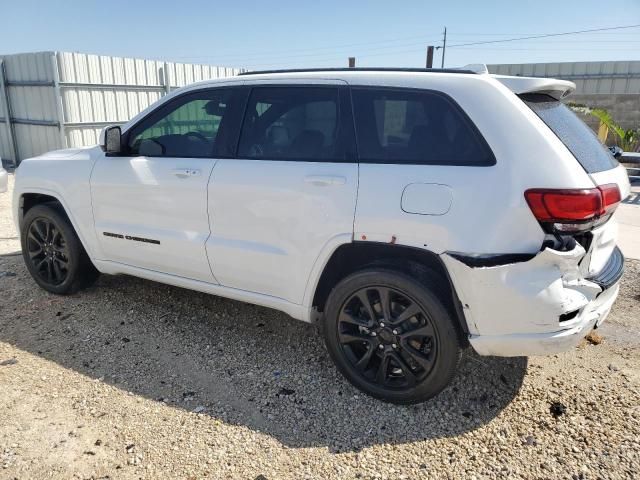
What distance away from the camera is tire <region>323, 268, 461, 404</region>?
2846 millimetres

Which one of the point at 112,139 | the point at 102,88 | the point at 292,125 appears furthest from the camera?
the point at 102,88

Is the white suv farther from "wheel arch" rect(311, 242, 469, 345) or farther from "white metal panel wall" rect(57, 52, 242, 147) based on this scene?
"white metal panel wall" rect(57, 52, 242, 147)

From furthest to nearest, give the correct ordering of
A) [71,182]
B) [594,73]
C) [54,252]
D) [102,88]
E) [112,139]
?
1. [594,73]
2. [102,88]
3. [54,252]
4. [71,182]
5. [112,139]

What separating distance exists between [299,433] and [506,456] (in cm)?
108

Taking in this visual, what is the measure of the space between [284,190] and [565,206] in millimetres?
1523

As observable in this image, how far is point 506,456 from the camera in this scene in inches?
106

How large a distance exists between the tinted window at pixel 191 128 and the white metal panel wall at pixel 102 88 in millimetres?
9043

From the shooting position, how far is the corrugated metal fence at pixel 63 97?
11844mm

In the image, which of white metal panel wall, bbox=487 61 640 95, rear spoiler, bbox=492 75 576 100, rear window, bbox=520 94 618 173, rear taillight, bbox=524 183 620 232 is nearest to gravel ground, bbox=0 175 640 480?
rear taillight, bbox=524 183 620 232

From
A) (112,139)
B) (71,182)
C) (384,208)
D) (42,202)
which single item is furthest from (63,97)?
(384,208)

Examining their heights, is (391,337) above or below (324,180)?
below

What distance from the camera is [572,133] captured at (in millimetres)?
2877

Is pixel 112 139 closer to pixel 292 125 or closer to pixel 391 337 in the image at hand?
pixel 292 125

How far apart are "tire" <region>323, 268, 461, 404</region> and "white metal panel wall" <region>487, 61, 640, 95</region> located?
555 inches
